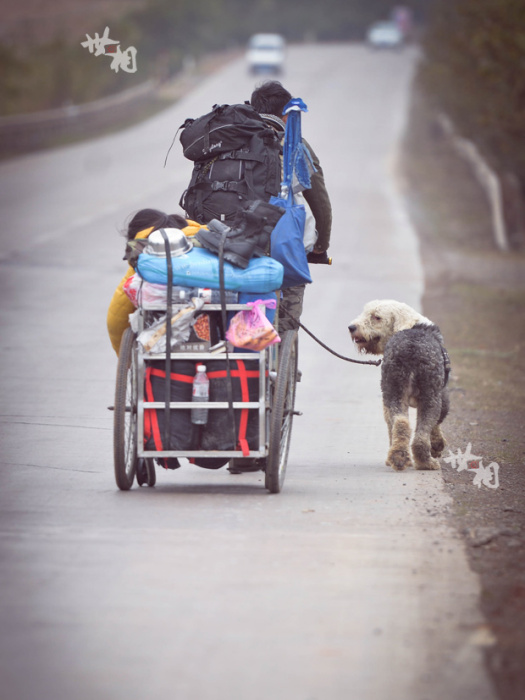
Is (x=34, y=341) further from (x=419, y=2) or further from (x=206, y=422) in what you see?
(x=419, y=2)

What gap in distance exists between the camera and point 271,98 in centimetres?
730

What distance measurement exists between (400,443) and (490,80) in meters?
18.5

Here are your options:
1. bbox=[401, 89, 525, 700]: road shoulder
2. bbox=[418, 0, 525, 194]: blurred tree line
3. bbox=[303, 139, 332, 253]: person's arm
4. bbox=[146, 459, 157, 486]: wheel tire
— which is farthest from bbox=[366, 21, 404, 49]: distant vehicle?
bbox=[146, 459, 157, 486]: wheel tire

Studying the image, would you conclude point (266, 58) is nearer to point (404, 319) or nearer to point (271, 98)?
point (404, 319)

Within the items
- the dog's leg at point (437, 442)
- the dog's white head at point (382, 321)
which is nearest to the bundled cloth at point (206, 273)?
the dog's white head at point (382, 321)

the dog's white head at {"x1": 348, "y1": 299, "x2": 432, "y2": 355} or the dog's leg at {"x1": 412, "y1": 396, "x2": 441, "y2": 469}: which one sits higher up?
the dog's white head at {"x1": 348, "y1": 299, "x2": 432, "y2": 355}

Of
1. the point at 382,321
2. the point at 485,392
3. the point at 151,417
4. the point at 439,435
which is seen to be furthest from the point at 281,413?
the point at 485,392

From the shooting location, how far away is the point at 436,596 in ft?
15.9

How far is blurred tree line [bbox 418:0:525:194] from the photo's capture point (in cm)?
2273

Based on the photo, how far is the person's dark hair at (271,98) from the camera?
23.9 feet

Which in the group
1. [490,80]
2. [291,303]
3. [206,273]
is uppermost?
[490,80]

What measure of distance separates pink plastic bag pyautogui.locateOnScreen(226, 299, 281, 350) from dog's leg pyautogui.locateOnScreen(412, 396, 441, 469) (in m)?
1.63

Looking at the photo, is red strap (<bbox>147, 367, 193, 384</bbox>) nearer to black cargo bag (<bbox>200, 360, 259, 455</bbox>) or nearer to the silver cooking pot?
black cargo bag (<bbox>200, 360, 259, 455</bbox>)

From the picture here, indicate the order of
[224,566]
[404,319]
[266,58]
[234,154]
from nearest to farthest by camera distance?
[224,566], [234,154], [404,319], [266,58]
